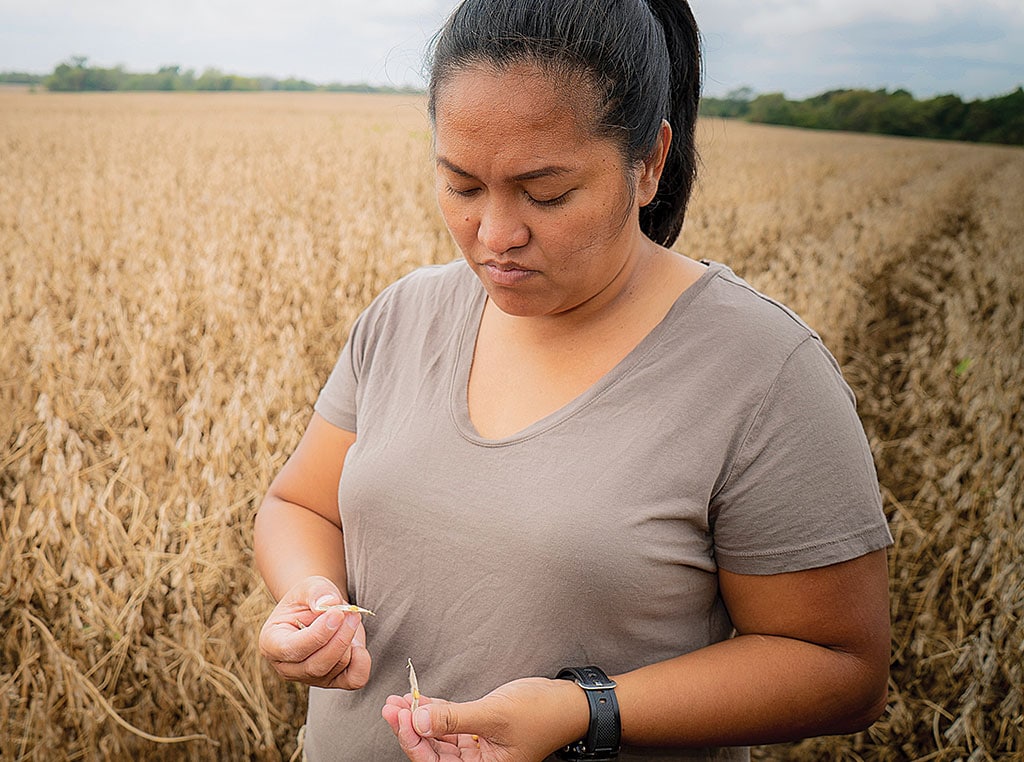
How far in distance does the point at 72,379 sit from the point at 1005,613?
3251mm

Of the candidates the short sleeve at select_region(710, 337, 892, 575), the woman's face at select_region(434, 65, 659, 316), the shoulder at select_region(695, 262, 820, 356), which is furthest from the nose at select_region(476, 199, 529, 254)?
the short sleeve at select_region(710, 337, 892, 575)

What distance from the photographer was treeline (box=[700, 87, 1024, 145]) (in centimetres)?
1405

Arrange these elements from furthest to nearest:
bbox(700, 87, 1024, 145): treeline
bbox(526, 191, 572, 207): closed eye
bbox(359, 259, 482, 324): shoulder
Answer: bbox(700, 87, 1024, 145): treeline
bbox(359, 259, 482, 324): shoulder
bbox(526, 191, 572, 207): closed eye

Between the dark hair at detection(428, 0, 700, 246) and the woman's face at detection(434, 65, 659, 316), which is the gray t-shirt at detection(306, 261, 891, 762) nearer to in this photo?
the woman's face at detection(434, 65, 659, 316)

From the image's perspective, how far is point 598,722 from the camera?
1.27 metres

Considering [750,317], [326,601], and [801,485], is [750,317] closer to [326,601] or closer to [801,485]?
[801,485]

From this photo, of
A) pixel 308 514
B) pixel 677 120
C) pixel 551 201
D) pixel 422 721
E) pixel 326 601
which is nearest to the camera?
pixel 422 721

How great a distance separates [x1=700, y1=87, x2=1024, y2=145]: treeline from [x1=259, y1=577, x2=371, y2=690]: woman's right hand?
1253cm

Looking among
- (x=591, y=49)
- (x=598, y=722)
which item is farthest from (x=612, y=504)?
(x=591, y=49)

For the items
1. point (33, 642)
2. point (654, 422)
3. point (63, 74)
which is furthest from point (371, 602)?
point (63, 74)

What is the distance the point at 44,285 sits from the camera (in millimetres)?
4723

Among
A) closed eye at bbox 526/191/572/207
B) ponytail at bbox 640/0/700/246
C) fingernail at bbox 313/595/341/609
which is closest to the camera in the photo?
closed eye at bbox 526/191/572/207

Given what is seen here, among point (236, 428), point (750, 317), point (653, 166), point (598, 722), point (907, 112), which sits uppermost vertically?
point (907, 112)

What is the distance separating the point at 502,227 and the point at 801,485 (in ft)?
1.76
